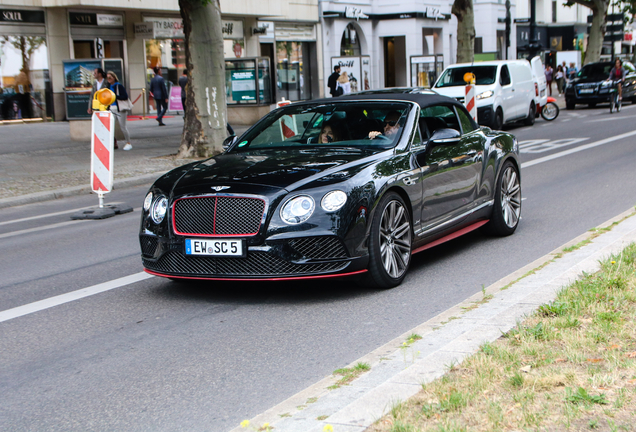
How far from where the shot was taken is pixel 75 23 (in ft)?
93.9

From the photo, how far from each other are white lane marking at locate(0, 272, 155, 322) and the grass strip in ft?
11.1

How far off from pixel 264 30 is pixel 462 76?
589 inches

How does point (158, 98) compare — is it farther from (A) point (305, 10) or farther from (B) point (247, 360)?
(B) point (247, 360)

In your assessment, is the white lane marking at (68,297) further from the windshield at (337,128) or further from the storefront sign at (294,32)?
the storefront sign at (294,32)

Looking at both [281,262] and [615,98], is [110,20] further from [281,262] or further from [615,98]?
[281,262]

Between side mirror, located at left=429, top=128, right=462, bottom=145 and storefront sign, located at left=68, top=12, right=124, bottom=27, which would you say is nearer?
side mirror, located at left=429, top=128, right=462, bottom=145

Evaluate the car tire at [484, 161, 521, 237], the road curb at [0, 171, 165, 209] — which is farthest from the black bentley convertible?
the road curb at [0, 171, 165, 209]

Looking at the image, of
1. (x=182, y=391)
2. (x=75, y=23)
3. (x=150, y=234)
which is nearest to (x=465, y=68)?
(x=75, y=23)

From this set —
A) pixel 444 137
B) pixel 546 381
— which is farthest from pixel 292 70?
pixel 546 381

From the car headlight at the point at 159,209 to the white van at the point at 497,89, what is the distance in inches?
672

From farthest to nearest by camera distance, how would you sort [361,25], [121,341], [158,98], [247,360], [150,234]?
[361,25] < [158,98] < [150,234] < [121,341] < [247,360]

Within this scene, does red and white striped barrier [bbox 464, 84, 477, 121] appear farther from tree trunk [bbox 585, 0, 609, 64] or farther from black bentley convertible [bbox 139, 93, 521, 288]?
tree trunk [bbox 585, 0, 609, 64]

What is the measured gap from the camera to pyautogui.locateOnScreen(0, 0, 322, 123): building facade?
25.6 meters

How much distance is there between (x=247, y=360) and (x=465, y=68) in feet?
68.0
